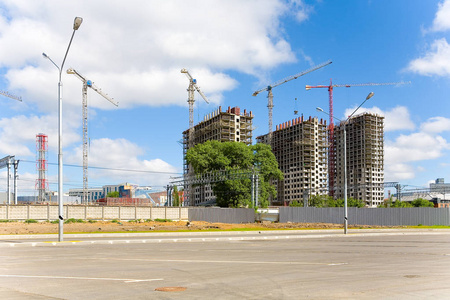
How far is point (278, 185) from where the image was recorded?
643 feet

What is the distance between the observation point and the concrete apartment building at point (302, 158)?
187m

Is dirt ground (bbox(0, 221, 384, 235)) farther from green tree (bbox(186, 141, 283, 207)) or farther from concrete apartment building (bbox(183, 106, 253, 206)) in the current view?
concrete apartment building (bbox(183, 106, 253, 206))

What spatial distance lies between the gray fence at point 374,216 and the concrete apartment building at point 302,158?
395 ft

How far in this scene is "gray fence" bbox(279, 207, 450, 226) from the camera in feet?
196

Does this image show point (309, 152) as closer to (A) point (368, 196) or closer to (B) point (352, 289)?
(A) point (368, 196)

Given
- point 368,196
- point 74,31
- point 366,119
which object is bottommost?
point 368,196

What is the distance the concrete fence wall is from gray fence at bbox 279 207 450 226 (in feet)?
60.3

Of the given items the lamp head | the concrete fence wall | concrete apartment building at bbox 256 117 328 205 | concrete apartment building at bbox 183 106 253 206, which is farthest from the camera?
concrete apartment building at bbox 256 117 328 205

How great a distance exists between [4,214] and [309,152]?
483 ft

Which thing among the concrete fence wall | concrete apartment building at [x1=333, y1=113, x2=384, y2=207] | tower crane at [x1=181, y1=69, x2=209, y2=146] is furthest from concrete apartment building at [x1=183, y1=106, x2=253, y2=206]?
the concrete fence wall

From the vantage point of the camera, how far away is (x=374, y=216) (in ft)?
200

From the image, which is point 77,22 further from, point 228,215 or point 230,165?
point 230,165

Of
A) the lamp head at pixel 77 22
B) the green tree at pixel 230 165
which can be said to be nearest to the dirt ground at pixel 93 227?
the lamp head at pixel 77 22

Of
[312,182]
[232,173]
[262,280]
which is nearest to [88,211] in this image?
[232,173]
